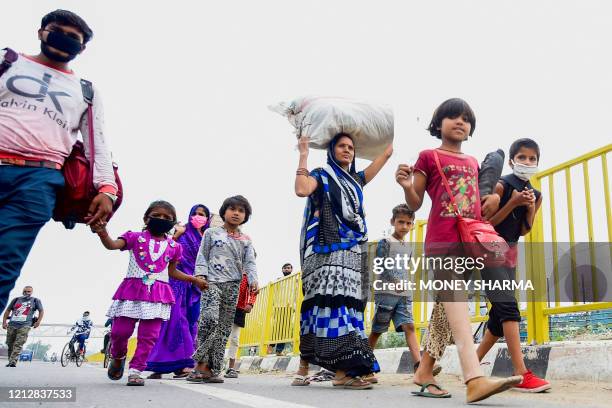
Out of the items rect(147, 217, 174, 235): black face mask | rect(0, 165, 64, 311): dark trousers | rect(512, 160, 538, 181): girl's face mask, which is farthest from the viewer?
rect(147, 217, 174, 235): black face mask

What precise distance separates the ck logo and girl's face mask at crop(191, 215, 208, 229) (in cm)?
350

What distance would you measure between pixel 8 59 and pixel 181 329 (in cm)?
342

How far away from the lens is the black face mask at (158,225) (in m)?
4.25

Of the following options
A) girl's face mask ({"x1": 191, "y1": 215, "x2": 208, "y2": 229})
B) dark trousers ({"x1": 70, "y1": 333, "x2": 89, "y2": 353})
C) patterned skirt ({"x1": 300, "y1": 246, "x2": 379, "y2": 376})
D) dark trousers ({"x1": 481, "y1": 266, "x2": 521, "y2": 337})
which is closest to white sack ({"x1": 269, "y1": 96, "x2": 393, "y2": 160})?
patterned skirt ({"x1": 300, "y1": 246, "x2": 379, "y2": 376})

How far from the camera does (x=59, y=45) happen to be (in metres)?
2.74

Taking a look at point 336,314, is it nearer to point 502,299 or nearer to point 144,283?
point 502,299

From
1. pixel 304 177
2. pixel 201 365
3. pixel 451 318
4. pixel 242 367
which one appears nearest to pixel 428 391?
pixel 451 318

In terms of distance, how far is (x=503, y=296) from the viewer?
130 inches

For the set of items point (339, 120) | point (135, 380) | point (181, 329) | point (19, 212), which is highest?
point (339, 120)

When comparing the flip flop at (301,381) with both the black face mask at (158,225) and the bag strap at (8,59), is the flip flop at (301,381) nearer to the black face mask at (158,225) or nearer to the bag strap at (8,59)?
the black face mask at (158,225)

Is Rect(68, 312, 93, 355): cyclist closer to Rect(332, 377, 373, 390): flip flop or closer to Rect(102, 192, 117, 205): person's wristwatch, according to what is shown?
Rect(332, 377, 373, 390): flip flop

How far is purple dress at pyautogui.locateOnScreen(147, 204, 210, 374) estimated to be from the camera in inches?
211

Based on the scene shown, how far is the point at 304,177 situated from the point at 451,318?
144cm

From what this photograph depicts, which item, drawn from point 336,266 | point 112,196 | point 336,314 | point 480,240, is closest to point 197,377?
point 336,314
